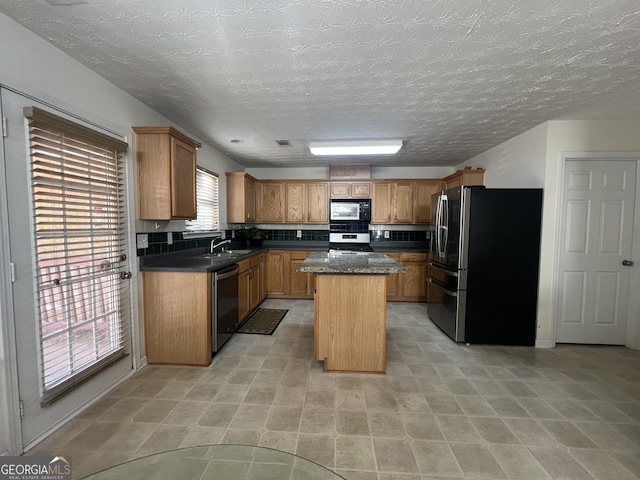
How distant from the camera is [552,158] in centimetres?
285

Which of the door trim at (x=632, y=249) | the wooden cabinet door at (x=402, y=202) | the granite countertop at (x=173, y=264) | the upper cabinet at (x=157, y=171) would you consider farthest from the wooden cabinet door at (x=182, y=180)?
the door trim at (x=632, y=249)

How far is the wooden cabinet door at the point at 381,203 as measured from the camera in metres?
4.86

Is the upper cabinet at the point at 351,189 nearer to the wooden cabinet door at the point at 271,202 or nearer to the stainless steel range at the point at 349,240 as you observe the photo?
the stainless steel range at the point at 349,240

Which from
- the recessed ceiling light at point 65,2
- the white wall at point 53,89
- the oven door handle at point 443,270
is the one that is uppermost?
the recessed ceiling light at point 65,2

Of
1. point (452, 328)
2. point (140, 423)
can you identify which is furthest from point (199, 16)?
point (452, 328)

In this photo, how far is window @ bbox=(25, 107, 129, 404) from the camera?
163cm

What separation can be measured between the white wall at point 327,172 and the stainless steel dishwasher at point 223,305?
273cm

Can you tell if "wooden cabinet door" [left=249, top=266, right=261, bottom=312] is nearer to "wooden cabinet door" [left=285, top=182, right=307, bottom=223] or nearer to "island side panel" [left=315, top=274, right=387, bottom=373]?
"wooden cabinet door" [left=285, top=182, right=307, bottom=223]

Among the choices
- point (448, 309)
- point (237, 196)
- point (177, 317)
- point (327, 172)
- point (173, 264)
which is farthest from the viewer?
point (327, 172)

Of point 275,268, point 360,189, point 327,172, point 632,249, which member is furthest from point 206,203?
point 632,249

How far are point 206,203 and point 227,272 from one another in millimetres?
1481

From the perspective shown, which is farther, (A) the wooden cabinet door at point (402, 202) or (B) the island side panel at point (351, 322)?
(A) the wooden cabinet door at point (402, 202)

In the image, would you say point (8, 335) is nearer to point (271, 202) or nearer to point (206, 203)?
point (206, 203)

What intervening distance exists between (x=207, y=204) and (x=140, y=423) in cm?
276
